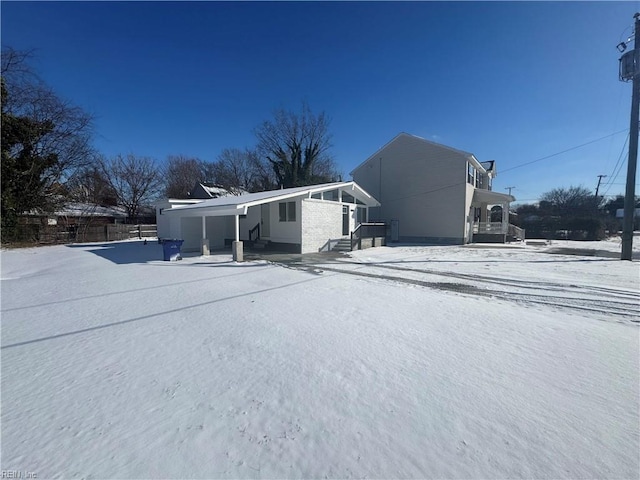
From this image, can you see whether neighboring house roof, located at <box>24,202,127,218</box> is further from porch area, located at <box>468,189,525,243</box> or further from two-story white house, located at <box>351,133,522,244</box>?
porch area, located at <box>468,189,525,243</box>

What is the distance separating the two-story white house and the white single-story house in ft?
14.6

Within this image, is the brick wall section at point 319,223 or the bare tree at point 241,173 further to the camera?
the bare tree at point 241,173

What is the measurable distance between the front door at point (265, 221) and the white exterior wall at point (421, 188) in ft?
33.8

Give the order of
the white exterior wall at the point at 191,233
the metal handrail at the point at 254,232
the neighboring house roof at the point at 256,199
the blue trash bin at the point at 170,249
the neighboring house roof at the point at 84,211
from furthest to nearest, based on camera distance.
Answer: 1. the neighboring house roof at the point at 84,211
2. the metal handrail at the point at 254,232
3. the white exterior wall at the point at 191,233
4. the blue trash bin at the point at 170,249
5. the neighboring house roof at the point at 256,199

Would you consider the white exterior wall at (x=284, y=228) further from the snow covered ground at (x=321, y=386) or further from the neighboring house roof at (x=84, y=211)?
the neighboring house roof at (x=84, y=211)

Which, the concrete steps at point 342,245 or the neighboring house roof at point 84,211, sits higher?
the neighboring house roof at point 84,211

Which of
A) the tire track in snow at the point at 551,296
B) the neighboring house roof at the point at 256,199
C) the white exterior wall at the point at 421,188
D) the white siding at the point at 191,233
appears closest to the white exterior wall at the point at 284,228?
the neighboring house roof at the point at 256,199

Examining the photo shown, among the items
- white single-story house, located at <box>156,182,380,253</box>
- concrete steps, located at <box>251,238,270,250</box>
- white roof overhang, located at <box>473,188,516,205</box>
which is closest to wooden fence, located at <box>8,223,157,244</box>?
white single-story house, located at <box>156,182,380,253</box>

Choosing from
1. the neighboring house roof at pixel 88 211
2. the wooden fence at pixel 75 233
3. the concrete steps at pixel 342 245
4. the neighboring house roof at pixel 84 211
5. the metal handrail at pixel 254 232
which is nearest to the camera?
the concrete steps at pixel 342 245

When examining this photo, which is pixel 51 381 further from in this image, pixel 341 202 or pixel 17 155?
pixel 17 155

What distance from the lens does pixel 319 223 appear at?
49.7 ft

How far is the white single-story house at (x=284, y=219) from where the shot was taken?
14.1 m

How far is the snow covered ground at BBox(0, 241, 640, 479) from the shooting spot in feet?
6.66

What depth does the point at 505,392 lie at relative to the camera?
9.22ft
